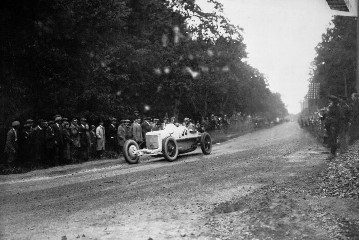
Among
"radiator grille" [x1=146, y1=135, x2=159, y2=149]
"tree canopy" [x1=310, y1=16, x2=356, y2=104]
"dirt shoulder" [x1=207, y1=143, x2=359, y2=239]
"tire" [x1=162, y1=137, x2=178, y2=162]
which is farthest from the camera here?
"tree canopy" [x1=310, y1=16, x2=356, y2=104]

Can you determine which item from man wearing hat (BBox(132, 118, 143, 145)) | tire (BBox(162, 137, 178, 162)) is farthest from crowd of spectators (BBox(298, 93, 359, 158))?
man wearing hat (BBox(132, 118, 143, 145))

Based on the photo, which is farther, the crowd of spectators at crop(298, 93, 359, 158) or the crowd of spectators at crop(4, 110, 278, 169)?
the crowd of spectators at crop(4, 110, 278, 169)

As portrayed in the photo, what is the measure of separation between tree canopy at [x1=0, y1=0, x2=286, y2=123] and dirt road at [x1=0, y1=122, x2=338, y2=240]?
5411 mm

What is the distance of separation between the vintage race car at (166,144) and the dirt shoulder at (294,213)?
704 cm

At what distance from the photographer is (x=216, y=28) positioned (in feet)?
107

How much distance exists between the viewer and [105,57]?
20.8m

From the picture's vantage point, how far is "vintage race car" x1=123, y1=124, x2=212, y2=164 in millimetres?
14812

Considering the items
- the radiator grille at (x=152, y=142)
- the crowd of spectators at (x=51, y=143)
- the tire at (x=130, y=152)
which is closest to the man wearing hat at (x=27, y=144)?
the crowd of spectators at (x=51, y=143)

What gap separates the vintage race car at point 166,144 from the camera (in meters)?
14.8

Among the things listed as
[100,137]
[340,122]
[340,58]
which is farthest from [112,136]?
[340,58]

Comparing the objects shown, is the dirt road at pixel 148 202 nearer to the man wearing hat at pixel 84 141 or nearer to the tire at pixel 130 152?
the tire at pixel 130 152

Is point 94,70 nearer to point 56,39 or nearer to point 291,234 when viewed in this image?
point 56,39

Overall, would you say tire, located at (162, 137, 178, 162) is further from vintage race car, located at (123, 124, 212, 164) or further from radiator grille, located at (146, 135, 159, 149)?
radiator grille, located at (146, 135, 159, 149)

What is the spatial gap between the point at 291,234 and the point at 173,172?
662 centimetres
